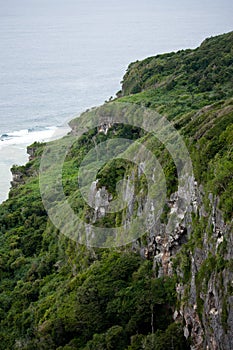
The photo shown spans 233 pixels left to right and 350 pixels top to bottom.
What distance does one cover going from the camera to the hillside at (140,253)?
71.1 feet

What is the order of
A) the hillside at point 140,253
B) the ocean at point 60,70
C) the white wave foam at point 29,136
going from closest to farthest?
1. the hillside at point 140,253
2. the white wave foam at point 29,136
3. the ocean at point 60,70

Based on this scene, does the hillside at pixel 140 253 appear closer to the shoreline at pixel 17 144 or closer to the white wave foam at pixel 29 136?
the shoreline at pixel 17 144

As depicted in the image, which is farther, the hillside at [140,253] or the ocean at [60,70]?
the ocean at [60,70]

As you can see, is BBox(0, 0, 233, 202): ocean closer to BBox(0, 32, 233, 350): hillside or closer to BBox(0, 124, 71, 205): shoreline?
BBox(0, 124, 71, 205): shoreline

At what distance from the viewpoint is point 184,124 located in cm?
3344

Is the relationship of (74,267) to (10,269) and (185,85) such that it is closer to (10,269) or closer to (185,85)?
(10,269)

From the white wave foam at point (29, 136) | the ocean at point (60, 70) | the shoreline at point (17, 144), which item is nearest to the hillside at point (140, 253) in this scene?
the shoreline at point (17, 144)

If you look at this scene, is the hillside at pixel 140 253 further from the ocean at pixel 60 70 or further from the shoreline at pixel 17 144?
the ocean at pixel 60 70

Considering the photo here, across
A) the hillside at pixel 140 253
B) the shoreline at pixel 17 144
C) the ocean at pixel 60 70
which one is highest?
the ocean at pixel 60 70

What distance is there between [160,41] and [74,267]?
4970 inches

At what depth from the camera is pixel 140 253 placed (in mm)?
28438

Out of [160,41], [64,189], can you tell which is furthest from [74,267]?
[160,41]

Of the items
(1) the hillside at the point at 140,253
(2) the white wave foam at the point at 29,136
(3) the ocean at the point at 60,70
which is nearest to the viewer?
(1) the hillside at the point at 140,253

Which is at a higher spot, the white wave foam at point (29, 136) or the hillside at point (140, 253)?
the white wave foam at point (29, 136)
